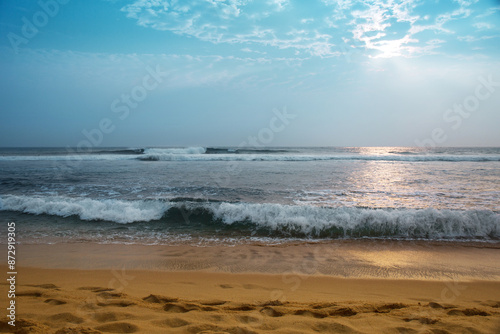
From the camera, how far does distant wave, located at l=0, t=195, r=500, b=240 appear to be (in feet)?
21.7

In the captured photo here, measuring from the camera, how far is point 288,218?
7258 millimetres

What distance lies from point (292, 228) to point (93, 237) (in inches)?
201

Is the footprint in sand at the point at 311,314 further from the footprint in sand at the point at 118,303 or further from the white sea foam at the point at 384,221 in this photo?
the white sea foam at the point at 384,221

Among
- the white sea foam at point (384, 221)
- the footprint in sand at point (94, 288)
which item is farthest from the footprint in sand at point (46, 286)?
the white sea foam at point (384, 221)

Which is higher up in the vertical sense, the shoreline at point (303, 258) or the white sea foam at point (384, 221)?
the white sea foam at point (384, 221)

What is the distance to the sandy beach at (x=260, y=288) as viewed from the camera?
2.61 meters

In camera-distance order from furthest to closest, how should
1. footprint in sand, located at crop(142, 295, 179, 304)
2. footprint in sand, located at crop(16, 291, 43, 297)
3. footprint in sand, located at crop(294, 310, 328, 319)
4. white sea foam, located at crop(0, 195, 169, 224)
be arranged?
white sea foam, located at crop(0, 195, 169, 224)
footprint in sand, located at crop(16, 291, 43, 297)
footprint in sand, located at crop(142, 295, 179, 304)
footprint in sand, located at crop(294, 310, 328, 319)

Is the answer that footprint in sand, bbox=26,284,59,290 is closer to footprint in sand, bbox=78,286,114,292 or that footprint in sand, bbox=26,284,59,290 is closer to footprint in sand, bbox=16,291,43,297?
footprint in sand, bbox=16,291,43,297

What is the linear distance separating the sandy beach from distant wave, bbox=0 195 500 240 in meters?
0.79

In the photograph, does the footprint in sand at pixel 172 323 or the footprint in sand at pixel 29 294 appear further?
the footprint in sand at pixel 29 294

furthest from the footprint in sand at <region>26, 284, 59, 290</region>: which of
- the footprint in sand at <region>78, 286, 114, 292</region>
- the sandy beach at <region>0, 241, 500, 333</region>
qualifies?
the footprint in sand at <region>78, 286, 114, 292</region>

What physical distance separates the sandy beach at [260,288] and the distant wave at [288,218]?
0.79 m

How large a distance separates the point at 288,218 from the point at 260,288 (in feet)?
11.9

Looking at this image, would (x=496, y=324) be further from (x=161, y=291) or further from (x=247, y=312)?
(x=161, y=291)
